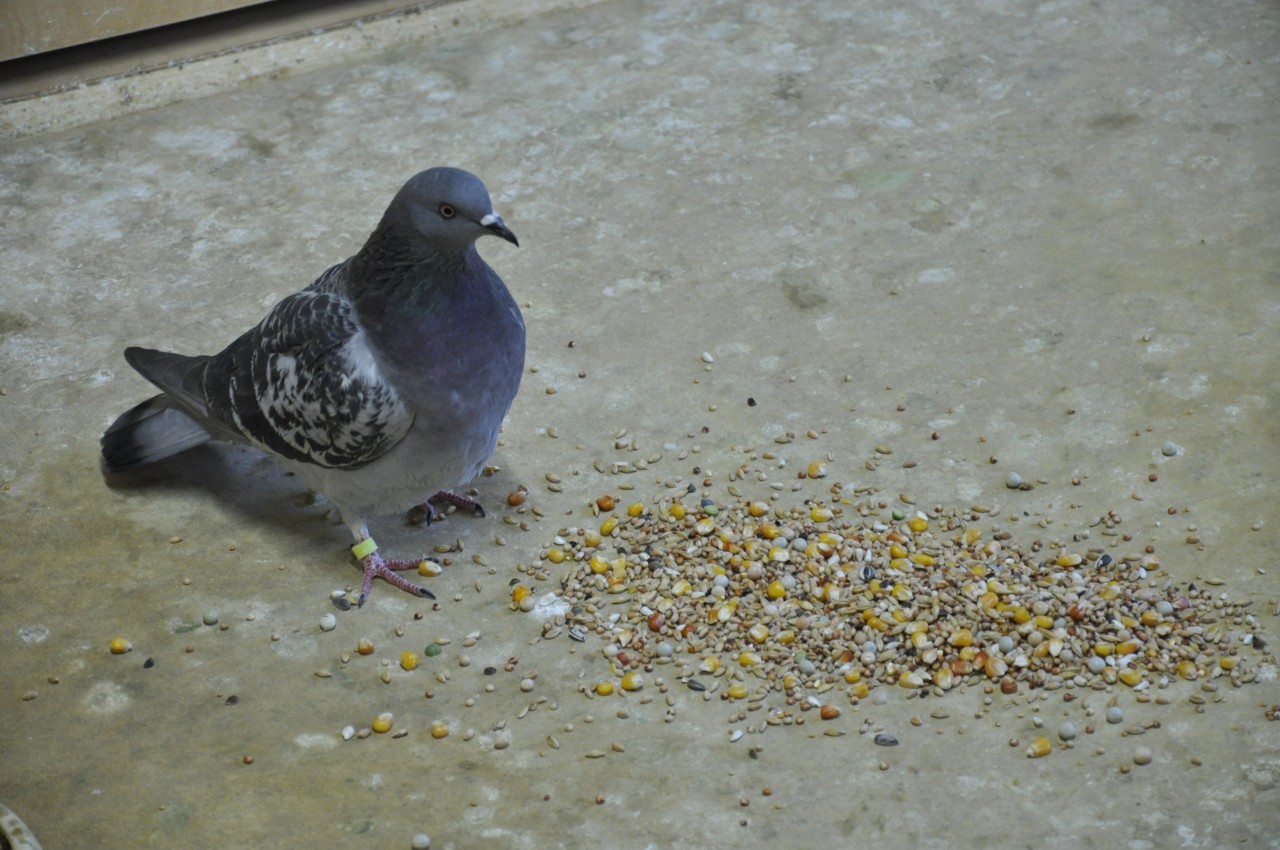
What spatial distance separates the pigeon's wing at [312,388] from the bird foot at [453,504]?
1.52 ft

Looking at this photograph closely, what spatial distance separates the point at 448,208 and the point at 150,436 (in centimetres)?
139

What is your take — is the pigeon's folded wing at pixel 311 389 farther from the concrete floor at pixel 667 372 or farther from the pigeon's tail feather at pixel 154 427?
the concrete floor at pixel 667 372

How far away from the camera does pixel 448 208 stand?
3.36 metres

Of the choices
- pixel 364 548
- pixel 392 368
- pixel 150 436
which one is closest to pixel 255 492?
pixel 150 436

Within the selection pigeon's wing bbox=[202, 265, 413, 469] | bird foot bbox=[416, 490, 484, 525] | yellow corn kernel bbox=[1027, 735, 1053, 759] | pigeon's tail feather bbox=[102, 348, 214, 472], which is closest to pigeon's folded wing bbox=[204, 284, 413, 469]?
pigeon's wing bbox=[202, 265, 413, 469]

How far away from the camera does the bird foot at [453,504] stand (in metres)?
4.05

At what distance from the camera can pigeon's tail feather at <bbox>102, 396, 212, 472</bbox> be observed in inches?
161

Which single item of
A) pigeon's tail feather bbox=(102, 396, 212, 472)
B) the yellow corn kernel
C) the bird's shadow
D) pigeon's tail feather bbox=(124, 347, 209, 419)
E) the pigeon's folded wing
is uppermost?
the pigeon's folded wing

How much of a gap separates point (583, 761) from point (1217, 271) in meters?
2.99

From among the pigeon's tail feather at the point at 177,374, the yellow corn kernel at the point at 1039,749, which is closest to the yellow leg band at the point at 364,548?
the pigeon's tail feather at the point at 177,374

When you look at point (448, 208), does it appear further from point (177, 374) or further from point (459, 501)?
point (177, 374)

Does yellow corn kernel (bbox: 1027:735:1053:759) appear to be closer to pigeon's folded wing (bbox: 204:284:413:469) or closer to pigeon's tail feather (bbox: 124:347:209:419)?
pigeon's folded wing (bbox: 204:284:413:469)

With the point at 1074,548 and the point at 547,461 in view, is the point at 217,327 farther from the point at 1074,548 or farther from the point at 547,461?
the point at 1074,548

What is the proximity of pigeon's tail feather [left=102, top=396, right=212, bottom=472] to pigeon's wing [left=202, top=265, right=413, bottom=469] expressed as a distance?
274 mm
